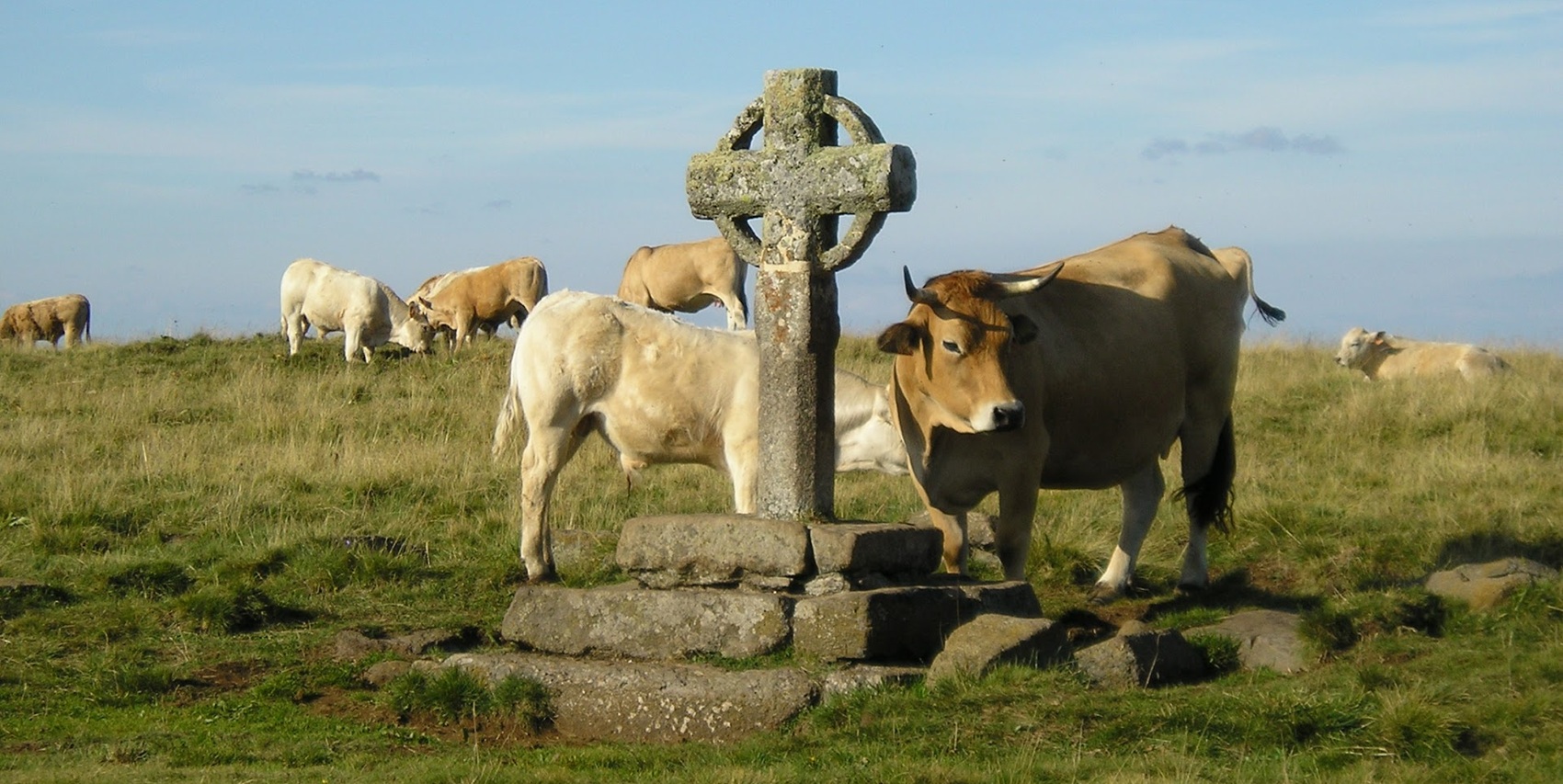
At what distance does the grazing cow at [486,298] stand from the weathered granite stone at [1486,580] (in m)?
19.1

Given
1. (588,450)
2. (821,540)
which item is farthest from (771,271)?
(588,450)

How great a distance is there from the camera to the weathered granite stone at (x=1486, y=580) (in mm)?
8945

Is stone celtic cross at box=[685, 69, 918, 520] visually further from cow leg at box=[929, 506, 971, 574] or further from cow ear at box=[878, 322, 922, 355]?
cow leg at box=[929, 506, 971, 574]

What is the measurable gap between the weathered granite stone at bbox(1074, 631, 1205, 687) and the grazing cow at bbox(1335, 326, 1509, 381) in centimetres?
1311

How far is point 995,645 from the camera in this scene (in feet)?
24.0

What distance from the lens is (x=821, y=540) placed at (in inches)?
306

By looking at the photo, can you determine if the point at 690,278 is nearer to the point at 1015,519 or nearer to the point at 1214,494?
the point at 1214,494

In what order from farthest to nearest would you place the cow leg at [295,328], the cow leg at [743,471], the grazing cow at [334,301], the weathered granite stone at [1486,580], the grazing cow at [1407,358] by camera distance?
1. the grazing cow at [334,301]
2. the cow leg at [295,328]
3. the grazing cow at [1407,358]
4. the cow leg at [743,471]
5. the weathered granite stone at [1486,580]

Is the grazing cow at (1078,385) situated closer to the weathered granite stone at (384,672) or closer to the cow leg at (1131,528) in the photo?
the cow leg at (1131,528)

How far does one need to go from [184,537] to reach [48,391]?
253 inches

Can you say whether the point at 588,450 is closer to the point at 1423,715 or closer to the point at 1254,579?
the point at 1254,579

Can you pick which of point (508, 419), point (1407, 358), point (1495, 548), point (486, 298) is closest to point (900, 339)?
point (508, 419)

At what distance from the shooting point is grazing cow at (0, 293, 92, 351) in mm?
32719

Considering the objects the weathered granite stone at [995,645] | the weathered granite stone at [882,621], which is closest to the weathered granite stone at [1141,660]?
the weathered granite stone at [995,645]
